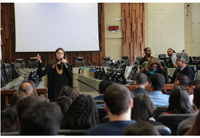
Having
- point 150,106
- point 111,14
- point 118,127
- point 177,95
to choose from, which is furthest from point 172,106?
point 111,14

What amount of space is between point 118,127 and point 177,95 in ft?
2.66

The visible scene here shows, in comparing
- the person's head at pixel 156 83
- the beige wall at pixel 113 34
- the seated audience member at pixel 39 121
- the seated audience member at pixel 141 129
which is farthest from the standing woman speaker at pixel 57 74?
the beige wall at pixel 113 34

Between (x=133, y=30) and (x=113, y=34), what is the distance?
1.18 metres

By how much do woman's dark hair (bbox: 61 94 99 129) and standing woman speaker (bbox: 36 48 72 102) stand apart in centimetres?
164

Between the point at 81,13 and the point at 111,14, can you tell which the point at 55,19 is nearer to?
the point at 81,13

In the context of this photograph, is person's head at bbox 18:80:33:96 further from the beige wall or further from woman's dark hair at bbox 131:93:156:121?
the beige wall

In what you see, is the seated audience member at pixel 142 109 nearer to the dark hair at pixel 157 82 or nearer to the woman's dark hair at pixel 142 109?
the woman's dark hair at pixel 142 109

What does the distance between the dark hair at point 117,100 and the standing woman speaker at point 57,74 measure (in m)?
1.88

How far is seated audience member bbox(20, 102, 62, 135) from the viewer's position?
922 millimetres

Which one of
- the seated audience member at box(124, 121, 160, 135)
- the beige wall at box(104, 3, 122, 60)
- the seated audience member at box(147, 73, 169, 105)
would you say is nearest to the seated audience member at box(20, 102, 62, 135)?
the seated audience member at box(124, 121, 160, 135)

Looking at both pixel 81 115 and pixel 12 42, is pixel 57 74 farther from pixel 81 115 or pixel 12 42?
pixel 12 42

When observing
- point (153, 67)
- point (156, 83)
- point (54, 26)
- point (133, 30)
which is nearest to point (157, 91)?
point (156, 83)

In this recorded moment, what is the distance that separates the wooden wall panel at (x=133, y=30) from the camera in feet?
45.5

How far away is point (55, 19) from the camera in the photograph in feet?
41.8
